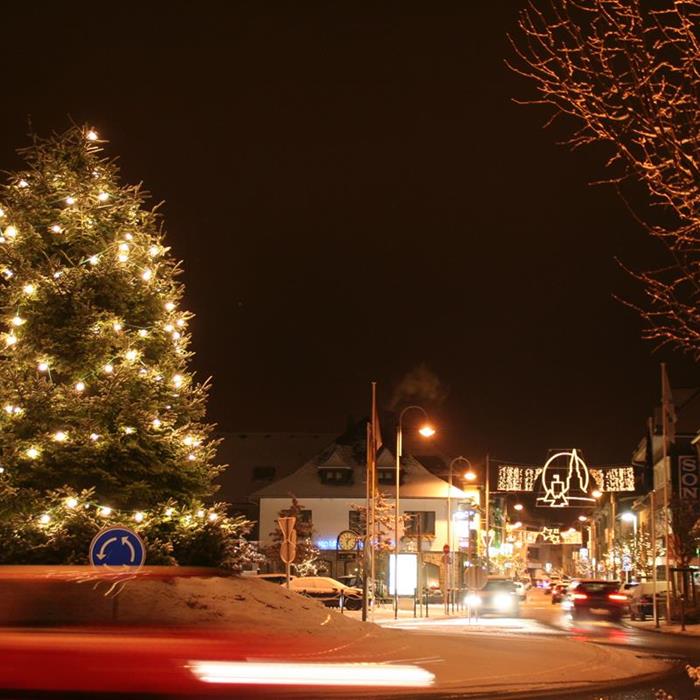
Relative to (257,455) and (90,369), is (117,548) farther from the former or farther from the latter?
(257,455)

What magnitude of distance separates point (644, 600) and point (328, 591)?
1308cm

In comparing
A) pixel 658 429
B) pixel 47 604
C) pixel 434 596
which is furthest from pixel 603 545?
pixel 47 604

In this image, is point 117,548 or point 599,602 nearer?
point 117,548

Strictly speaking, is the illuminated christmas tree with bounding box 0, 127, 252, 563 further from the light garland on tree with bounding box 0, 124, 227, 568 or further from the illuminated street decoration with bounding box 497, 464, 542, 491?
the illuminated street decoration with bounding box 497, 464, 542, 491

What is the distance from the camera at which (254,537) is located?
8312cm

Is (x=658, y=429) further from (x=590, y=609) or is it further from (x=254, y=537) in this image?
(x=590, y=609)

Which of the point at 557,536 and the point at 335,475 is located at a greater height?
the point at 335,475

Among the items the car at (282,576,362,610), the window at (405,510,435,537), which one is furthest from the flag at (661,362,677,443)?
the window at (405,510,435,537)

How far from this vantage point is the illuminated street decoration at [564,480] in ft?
180

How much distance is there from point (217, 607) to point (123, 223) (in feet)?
26.9

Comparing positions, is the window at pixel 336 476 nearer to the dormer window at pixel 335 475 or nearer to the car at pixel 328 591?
the dormer window at pixel 335 475

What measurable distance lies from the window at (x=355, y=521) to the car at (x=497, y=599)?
2433cm

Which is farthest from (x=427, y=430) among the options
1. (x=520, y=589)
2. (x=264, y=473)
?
(x=264, y=473)

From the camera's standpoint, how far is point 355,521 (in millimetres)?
76000
